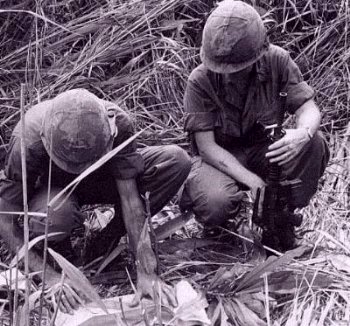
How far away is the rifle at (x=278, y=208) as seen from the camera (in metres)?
3.29

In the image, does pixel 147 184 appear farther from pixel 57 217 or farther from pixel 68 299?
pixel 68 299

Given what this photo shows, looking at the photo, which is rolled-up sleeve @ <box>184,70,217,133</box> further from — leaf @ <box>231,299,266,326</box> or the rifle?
leaf @ <box>231,299,266,326</box>

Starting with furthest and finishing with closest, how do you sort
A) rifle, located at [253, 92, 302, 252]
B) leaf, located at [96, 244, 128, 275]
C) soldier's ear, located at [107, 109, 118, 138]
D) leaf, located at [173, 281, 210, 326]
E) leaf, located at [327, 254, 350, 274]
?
leaf, located at [96, 244, 128, 275]
rifle, located at [253, 92, 302, 252]
leaf, located at [327, 254, 350, 274]
soldier's ear, located at [107, 109, 118, 138]
leaf, located at [173, 281, 210, 326]

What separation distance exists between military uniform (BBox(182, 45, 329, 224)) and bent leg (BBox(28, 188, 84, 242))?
23.5 inches

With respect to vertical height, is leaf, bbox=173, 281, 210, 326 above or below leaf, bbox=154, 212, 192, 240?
above

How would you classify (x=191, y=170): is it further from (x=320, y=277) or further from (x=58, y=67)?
(x=58, y=67)

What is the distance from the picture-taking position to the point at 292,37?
16.7ft

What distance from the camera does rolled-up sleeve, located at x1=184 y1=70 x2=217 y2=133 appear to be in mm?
3523

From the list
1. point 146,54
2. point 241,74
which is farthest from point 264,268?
point 146,54

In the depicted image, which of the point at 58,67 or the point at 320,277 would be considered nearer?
the point at 320,277

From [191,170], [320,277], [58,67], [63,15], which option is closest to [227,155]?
[191,170]

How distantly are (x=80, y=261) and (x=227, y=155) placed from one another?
2.70 ft

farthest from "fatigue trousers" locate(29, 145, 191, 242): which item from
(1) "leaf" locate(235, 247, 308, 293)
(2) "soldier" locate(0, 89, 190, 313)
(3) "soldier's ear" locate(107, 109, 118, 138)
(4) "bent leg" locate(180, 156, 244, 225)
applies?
(1) "leaf" locate(235, 247, 308, 293)

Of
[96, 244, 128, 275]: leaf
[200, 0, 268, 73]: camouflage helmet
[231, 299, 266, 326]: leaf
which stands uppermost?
[200, 0, 268, 73]: camouflage helmet
